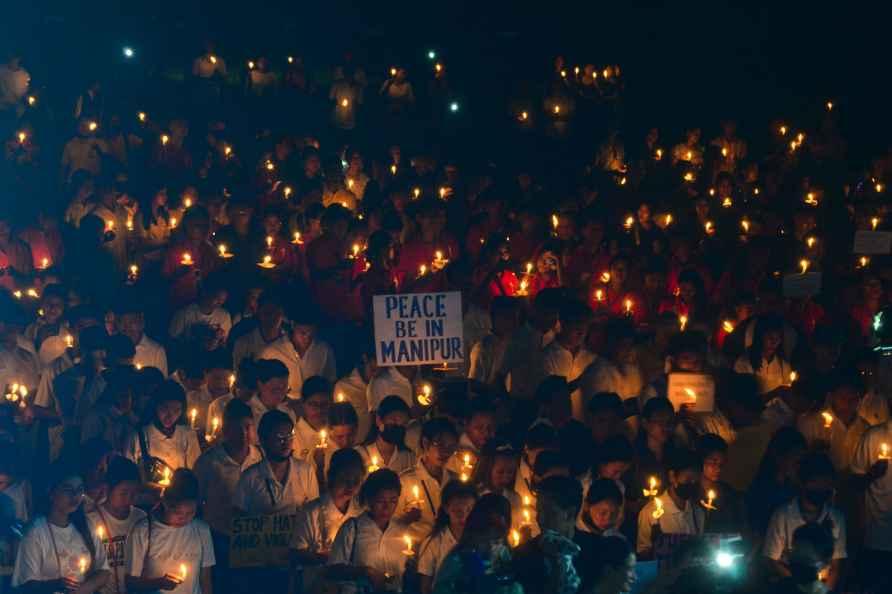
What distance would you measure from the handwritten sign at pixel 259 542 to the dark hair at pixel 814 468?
9.97ft

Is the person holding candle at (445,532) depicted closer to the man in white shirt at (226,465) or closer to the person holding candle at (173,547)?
the person holding candle at (173,547)

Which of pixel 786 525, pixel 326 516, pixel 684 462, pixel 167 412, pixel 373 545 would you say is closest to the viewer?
pixel 373 545

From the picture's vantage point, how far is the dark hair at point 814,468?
25.5ft

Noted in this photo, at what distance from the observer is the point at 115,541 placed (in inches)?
278

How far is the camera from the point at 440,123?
67.8 feet

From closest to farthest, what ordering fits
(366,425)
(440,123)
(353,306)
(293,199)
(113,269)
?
(366,425)
(353,306)
(113,269)
(293,199)
(440,123)

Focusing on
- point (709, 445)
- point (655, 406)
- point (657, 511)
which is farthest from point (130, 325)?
point (709, 445)

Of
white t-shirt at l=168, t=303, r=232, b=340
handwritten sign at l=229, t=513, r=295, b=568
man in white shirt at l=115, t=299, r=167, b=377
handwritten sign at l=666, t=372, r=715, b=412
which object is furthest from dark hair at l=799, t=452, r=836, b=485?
white t-shirt at l=168, t=303, r=232, b=340

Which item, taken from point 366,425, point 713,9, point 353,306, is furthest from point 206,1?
point 366,425

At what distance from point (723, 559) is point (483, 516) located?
44.7 inches

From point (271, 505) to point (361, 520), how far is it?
33.6 inches

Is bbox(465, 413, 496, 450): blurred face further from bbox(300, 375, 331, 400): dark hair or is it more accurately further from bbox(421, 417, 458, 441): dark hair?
bbox(300, 375, 331, 400): dark hair

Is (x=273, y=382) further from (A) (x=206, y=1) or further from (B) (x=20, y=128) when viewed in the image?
(A) (x=206, y=1)

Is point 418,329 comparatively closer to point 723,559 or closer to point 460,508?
point 460,508
